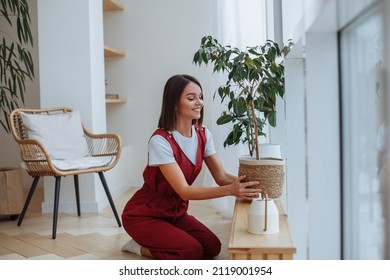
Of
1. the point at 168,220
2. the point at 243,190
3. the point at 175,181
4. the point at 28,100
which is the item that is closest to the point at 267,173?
the point at 243,190

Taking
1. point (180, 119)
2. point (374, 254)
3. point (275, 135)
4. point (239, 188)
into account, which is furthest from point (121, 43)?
point (374, 254)

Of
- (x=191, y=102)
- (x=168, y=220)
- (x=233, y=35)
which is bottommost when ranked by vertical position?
(x=168, y=220)

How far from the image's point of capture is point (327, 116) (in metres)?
1.91

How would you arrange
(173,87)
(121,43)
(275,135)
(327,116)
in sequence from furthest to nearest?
(121,43), (275,135), (173,87), (327,116)

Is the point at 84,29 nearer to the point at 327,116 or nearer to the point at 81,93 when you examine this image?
the point at 81,93

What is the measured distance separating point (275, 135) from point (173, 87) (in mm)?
1195

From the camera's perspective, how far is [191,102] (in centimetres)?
224

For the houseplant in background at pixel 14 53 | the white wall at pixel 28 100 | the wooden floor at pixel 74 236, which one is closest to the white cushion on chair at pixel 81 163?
the wooden floor at pixel 74 236

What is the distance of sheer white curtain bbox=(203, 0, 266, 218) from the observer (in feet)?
10.6

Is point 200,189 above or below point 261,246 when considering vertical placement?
above

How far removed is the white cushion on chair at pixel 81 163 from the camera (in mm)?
3152

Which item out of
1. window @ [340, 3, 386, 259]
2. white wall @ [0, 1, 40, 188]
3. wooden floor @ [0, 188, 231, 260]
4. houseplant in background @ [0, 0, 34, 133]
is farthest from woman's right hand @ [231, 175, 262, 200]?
white wall @ [0, 1, 40, 188]

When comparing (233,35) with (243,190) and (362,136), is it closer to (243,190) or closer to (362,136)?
(243,190)

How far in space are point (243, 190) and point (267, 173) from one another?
0.15 meters
